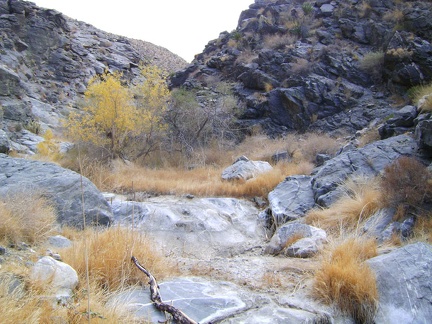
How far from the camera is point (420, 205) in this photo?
17.2ft

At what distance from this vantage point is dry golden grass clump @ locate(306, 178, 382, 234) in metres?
5.80

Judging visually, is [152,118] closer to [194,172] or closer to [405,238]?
[194,172]

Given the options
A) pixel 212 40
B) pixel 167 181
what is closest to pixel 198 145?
pixel 167 181

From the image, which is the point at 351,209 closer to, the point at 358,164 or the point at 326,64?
the point at 358,164

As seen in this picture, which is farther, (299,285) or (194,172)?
(194,172)

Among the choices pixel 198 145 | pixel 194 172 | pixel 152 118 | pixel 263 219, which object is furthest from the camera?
pixel 198 145

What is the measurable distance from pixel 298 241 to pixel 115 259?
9.19 ft

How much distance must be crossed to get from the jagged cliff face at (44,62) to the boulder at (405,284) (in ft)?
54.7

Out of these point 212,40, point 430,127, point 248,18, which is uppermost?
point 248,18

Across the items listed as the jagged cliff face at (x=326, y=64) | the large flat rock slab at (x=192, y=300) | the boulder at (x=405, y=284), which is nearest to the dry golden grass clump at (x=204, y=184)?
the large flat rock slab at (x=192, y=300)

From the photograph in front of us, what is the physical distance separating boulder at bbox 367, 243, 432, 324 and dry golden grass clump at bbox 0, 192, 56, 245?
391 cm

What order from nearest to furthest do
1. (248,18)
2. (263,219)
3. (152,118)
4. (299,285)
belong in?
(299,285) → (263,219) → (152,118) → (248,18)

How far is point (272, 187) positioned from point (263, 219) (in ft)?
6.04

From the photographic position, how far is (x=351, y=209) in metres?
6.10
